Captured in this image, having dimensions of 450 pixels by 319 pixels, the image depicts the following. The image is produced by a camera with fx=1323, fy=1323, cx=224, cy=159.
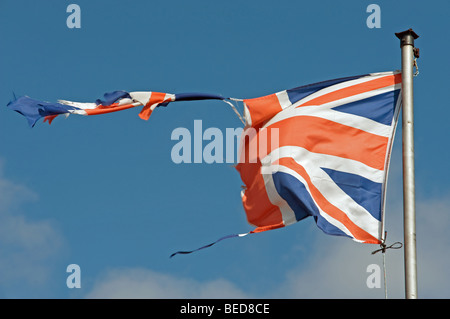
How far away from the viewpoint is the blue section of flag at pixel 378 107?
25875mm

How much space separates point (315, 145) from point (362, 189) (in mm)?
1488

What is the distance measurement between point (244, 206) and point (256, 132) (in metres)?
1.53

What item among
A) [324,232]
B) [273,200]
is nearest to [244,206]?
[273,200]

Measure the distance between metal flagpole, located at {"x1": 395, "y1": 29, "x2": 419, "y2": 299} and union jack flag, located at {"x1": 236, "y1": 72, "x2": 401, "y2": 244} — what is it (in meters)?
1.32

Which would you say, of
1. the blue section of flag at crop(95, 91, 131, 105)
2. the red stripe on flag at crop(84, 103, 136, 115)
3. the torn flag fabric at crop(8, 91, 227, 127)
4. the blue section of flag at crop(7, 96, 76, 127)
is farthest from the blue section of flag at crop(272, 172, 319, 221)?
the blue section of flag at crop(7, 96, 76, 127)

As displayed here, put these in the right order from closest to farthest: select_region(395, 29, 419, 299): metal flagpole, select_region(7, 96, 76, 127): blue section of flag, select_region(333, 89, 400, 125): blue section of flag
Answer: select_region(395, 29, 419, 299): metal flagpole < select_region(333, 89, 400, 125): blue section of flag < select_region(7, 96, 76, 127): blue section of flag

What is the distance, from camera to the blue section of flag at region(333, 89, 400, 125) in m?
25.9

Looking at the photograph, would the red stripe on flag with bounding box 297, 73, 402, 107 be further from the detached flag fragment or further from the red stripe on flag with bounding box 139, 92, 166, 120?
the red stripe on flag with bounding box 139, 92, 166, 120

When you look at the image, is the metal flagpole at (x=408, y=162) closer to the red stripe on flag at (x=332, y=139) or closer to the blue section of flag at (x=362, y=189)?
the red stripe on flag at (x=332, y=139)

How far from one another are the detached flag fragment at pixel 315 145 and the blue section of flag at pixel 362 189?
0.02 metres

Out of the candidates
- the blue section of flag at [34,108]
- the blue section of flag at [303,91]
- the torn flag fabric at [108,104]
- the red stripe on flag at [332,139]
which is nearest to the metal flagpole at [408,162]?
the red stripe on flag at [332,139]

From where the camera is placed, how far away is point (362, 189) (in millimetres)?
25266

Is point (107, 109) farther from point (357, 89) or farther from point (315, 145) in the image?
point (357, 89)
